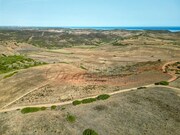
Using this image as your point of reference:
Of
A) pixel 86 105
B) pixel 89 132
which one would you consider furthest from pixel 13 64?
pixel 89 132

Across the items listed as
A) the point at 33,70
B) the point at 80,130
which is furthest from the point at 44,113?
Result: the point at 33,70

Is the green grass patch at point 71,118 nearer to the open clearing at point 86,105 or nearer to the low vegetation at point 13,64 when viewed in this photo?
the open clearing at point 86,105

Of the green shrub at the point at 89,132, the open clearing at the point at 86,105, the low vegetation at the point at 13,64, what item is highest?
the green shrub at the point at 89,132

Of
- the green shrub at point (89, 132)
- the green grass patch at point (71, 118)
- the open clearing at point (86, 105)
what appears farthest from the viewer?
the green grass patch at point (71, 118)

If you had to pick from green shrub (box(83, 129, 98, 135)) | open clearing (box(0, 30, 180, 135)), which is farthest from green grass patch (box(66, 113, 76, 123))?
green shrub (box(83, 129, 98, 135))

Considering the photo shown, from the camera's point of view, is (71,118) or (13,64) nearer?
(71,118)

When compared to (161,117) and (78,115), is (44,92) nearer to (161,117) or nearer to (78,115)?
(78,115)

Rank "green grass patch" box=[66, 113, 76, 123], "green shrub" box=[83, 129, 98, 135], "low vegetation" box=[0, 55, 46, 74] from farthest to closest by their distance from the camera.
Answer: "low vegetation" box=[0, 55, 46, 74] < "green grass patch" box=[66, 113, 76, 123] < "green shrub" box=[83, 129, 98, 135]

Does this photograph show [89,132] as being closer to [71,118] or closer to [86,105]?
[71,118]

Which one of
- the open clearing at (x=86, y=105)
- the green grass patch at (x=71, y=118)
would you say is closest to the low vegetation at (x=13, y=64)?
the open clearing at (x=86, y=105)

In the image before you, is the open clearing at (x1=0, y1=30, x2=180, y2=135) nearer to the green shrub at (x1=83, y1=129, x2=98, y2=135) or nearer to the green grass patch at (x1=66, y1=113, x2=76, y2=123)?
the green grass patch at (x1=66, y1=113, x2=76, y2=123)

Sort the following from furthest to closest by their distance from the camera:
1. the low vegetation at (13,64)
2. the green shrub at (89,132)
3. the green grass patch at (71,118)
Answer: the low vegetation at (13,64), the green grass patch at (71,118), the green shrub at (89,132)
